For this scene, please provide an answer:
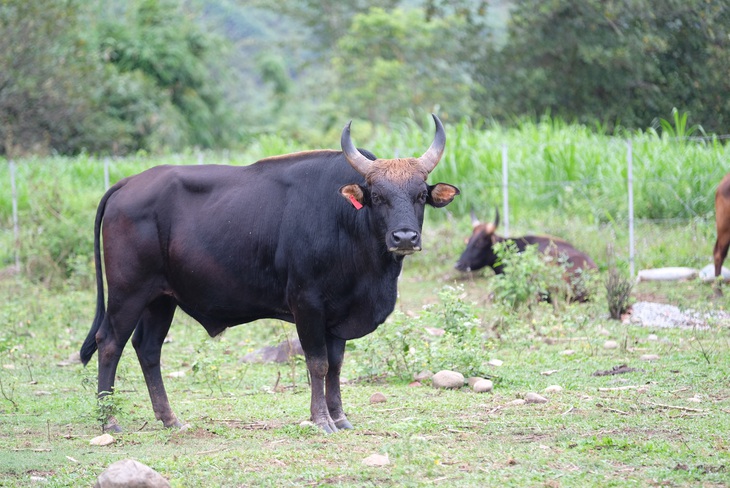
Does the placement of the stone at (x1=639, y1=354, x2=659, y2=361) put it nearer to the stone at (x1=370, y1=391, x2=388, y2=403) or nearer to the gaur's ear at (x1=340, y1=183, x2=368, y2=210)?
the stone at (x1=370, y1=391, x2=388, y2=403)

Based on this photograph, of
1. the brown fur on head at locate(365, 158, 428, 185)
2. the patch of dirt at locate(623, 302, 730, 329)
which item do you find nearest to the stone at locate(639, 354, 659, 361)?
the patch of dirt at locate(623, 302, 730, 329)

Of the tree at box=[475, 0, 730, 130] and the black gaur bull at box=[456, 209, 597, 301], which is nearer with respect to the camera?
the black gaur bull at box=[456, 209, 597, 301]

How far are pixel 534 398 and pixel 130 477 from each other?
121 inches

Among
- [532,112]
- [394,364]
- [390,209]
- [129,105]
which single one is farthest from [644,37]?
[390,209]

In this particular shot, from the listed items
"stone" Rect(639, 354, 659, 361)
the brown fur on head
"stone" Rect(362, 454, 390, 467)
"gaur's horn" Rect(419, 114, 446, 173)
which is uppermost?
"gaur's horn" Rect(419, 114, 446, 173)

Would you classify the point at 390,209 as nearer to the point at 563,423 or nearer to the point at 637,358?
the point at 563,423

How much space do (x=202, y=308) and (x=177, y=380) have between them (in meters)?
1.94

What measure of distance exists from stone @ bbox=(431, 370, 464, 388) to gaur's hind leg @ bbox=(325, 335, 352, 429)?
1.17 meters

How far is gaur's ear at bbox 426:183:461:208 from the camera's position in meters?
6.12

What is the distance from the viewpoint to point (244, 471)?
487cm

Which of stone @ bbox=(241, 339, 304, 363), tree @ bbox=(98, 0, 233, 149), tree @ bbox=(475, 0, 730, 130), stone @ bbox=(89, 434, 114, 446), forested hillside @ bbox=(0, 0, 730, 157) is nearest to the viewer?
stone @ bbox=(89, 434, 114, 446)

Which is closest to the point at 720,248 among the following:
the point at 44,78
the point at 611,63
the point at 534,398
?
the point at 534,398

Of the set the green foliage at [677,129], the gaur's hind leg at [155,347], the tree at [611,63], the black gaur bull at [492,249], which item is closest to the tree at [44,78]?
the tree at [611,63]

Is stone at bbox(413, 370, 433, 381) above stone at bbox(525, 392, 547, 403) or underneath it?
underneath
